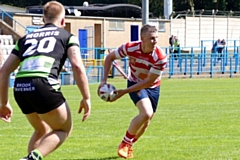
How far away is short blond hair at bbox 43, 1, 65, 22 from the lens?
6.35 meters

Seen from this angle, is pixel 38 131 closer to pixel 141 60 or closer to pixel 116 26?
pixel 141 60

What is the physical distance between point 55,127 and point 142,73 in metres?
2.71

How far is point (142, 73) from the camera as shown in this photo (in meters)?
8.88

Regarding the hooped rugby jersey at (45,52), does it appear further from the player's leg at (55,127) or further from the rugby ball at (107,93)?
the rugby ball at (107,93)

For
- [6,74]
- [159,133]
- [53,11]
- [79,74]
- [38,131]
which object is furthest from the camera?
[159,133]

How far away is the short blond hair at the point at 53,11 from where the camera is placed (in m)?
6.35

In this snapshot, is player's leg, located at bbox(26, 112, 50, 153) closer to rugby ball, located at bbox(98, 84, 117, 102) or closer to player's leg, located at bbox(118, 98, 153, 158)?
rugby ball, located at bbox(98, 84, 117, 102)

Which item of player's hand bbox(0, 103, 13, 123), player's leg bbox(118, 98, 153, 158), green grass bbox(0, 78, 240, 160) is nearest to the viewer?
player's hand bbox(0, 103, 13, 123)

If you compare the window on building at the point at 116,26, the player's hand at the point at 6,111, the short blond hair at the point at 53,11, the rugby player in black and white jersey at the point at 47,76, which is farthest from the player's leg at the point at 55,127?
the window on building at the point at 116,26

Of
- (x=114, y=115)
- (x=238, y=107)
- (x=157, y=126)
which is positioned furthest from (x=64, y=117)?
(x=238, y=107)

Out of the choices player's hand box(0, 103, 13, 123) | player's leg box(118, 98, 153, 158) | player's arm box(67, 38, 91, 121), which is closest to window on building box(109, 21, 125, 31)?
player's leg box(118, 98, 153, 158)

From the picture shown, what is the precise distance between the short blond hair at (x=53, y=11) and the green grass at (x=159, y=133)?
2.84 meters

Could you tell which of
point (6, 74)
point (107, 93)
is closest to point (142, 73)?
point (107, 93)

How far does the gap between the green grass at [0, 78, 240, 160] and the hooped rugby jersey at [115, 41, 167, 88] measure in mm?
1126
